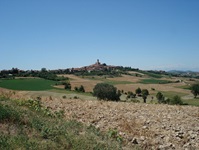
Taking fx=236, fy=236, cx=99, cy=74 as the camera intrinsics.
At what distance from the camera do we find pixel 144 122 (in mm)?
10188

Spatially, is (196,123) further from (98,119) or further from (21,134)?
(21,134)

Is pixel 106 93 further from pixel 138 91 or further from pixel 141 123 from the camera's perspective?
pixel 141 123

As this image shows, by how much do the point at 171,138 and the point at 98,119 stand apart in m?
3.32

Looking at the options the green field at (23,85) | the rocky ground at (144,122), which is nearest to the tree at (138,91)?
the green field at (23,85)

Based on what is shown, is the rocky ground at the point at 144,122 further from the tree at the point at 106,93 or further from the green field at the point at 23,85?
the green field at the point at 23,85

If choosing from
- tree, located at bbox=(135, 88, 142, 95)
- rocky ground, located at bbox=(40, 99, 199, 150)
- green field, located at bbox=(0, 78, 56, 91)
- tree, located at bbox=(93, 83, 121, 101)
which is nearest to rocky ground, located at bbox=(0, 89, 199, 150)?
rocky ground, located at bbox=(40, 99, 199, 150)

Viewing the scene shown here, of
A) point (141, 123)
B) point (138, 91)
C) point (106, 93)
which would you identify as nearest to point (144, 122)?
point (141, 123)

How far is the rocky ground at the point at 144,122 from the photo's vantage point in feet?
27.7

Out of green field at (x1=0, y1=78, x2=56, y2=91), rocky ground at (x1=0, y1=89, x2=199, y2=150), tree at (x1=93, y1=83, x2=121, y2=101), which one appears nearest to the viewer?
rocky ground at (x1=0, y1=89, x2=199, y2=150)

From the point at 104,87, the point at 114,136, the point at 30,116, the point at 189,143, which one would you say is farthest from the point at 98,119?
the point at 104,87

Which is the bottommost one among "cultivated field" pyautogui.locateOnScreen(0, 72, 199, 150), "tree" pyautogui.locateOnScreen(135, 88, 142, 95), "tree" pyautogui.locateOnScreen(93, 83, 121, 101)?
"tree" pyautogui.locateOnScreen(135, 88, 142, 95)

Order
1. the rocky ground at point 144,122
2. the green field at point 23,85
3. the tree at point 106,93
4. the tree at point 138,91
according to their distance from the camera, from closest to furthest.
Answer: the rocky ground at point 144,122, the tree at point 106,93, the green field at point 23,85, the tree at point 138,91

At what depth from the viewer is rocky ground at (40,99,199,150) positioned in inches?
332

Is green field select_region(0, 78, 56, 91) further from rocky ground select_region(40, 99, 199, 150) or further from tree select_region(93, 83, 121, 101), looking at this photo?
rocky ground select_region(40, 99, 199, 150)
